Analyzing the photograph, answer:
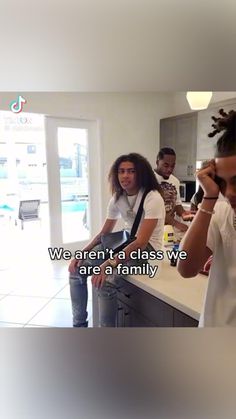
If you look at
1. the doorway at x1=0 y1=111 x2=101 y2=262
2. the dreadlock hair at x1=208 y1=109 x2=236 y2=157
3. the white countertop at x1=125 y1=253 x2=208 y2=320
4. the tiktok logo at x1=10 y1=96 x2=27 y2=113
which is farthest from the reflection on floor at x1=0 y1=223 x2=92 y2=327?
the dreadlock hair at x1=208 y1=109 x2=236 y2=157

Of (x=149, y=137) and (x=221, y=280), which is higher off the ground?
(x=149, y=137)

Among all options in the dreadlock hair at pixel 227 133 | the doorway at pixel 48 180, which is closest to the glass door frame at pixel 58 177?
the doorway at pixel 48 180

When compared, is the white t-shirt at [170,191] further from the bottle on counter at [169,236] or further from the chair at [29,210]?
the chair at [29,210]

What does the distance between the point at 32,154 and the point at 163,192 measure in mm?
282

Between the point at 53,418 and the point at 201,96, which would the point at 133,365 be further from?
the point at 201,96

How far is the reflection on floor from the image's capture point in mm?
522

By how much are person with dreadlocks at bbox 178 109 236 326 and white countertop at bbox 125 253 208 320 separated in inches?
0.5

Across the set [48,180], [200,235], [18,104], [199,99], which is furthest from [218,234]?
[18,104]

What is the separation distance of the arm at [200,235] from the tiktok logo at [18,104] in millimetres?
364

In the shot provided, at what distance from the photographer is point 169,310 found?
0.53 metres

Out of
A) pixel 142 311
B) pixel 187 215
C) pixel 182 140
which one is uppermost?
pixel 182 140

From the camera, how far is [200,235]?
19.4 inches

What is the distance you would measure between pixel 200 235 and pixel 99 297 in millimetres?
267

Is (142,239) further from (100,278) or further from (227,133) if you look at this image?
(227,133)
